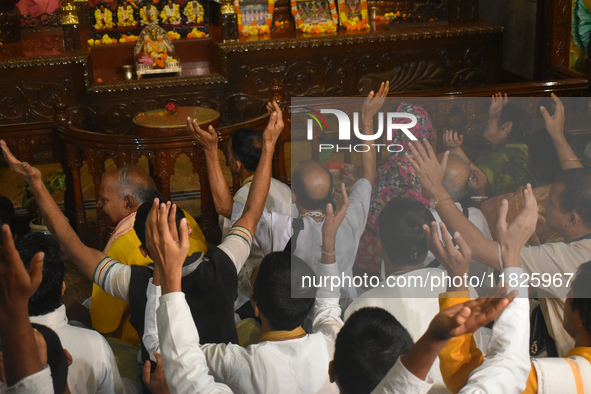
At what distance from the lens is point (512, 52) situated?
6.65 meters

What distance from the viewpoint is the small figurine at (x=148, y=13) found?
6.66 m

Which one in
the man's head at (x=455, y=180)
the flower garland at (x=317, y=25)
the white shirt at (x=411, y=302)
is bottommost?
the white shirt at (x=411, y=302)

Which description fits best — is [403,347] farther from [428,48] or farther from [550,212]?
[428,48]

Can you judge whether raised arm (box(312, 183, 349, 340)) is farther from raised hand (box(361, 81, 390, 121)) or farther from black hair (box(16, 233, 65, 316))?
black hair (box(16, 233, 65, 316))

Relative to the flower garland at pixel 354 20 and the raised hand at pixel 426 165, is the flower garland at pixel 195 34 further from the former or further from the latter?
the raised hand at pixel 426 165

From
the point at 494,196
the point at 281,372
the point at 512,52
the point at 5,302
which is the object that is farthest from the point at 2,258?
the point at 512,52

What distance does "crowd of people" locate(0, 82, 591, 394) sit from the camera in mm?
1862

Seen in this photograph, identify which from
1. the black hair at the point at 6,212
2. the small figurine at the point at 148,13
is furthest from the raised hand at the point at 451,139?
the small figurine at the point at 148,13

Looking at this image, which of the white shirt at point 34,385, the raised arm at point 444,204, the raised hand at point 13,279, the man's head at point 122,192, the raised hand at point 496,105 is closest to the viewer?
the raised hand at point 13,279

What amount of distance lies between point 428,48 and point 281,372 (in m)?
4.88

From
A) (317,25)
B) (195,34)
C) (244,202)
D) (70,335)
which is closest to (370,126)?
(244,202)

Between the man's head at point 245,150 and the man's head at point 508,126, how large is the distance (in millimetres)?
1098

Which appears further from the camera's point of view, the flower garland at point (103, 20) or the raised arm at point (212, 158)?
the flower garland at point (103, 20)

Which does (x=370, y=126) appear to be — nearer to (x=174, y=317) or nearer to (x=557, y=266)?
(x=557, y=266)
